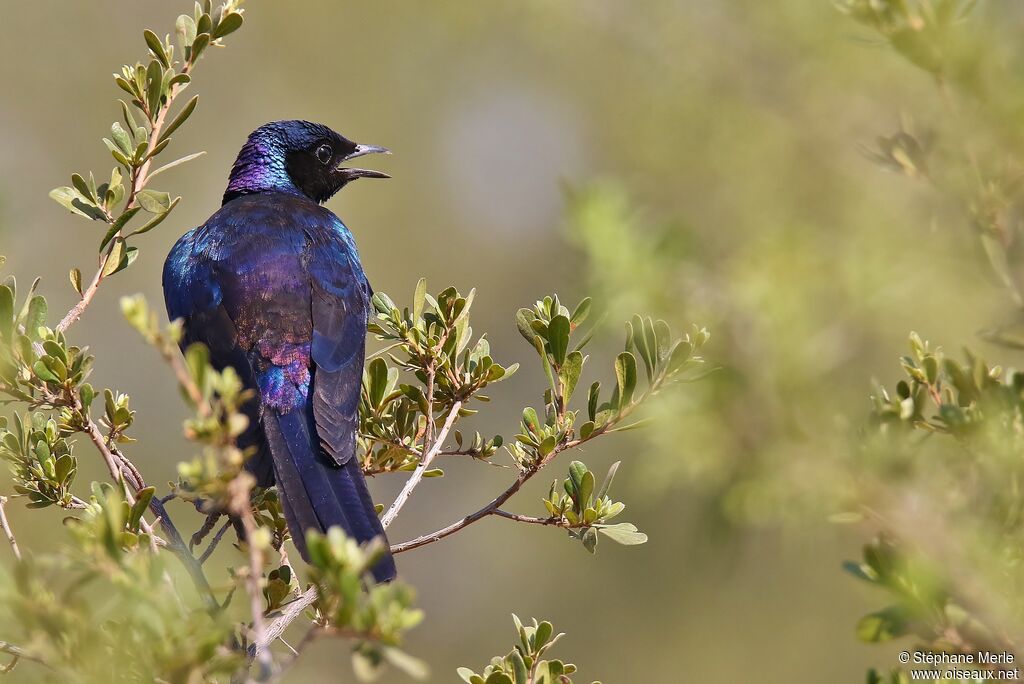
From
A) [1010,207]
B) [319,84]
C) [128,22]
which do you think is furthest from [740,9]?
[128,22]

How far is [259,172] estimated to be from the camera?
220 inches

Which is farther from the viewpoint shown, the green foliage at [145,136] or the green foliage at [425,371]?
the green foliage at [425,371]

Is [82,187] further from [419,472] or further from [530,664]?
[530,664]

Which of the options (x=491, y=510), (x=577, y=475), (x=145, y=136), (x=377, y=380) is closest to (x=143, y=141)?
(x=145, y=136)

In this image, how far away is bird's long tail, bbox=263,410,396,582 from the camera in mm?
3051

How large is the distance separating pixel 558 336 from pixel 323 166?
3203mm

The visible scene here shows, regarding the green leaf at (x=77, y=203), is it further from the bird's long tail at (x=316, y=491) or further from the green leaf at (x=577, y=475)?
the green leaf at (x=577, y=475)

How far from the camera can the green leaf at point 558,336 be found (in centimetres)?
294

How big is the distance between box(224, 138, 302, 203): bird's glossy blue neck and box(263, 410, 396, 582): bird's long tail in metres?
2.24

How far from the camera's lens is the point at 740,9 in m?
5.57

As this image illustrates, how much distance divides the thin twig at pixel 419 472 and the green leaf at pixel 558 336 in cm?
39

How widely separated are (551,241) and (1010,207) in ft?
28.5

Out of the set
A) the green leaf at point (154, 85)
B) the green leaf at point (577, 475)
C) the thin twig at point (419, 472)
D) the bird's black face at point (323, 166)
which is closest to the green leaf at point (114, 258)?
the green leaf at point (154, 85)

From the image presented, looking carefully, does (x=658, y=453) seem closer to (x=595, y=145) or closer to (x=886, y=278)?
(x=886, y=278)
